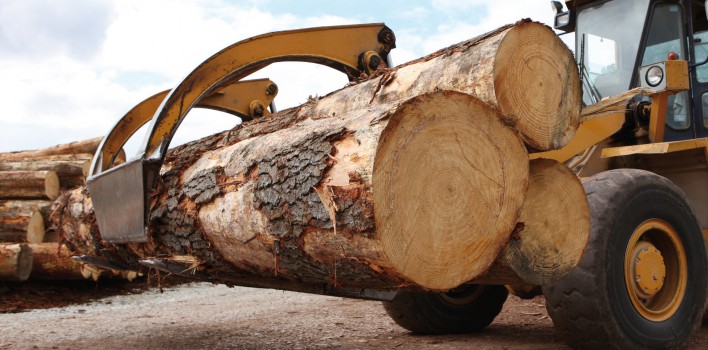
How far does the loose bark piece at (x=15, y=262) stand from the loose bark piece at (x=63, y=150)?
219cm

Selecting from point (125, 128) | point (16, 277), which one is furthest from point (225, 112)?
point (16, 277)

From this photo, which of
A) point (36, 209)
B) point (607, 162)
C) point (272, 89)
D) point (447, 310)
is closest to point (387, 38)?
point (272, 89)

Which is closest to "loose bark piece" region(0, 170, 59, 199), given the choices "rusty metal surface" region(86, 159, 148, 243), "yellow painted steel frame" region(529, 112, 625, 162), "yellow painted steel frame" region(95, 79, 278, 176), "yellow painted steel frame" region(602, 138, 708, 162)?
"yellow painted steel frame" region(95, 79, 278, 176)

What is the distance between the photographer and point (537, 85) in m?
3.47

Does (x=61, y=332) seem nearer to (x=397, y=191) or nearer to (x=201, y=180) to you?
(x=201, y=180)

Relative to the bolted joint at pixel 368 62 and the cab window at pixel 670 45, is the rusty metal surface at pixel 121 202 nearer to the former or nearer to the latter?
the bolted joint at pixel 368 62

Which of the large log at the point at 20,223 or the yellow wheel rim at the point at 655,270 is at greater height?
the large log at the point at 20,223

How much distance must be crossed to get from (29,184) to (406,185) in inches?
336

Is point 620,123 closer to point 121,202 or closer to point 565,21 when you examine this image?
point 565,21

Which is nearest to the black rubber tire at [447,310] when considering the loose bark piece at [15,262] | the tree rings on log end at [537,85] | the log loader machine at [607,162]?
the log loader machine at [607,162]

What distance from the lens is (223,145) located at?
456 centimetres

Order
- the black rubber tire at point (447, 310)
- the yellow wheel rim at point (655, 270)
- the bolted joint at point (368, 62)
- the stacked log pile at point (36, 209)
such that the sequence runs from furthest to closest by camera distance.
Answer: the stacked log pile at point (36, 209) < the black rubber tire at point (447, 310) < the bolted joint at point (368, 62) < the yellow wheel rim at point (655, 270)

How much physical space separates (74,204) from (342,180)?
354 centimetres

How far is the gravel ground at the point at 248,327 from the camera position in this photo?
522cm
